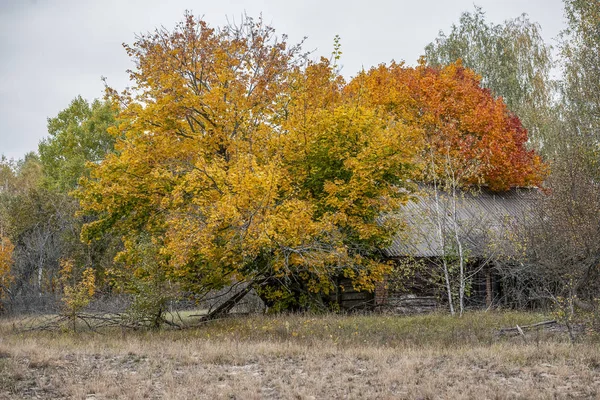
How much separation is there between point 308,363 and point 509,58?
109ft

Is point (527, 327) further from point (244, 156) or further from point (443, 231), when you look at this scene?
point (244, 156)

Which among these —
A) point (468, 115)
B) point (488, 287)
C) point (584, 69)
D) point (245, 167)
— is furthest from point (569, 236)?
point (468, 115)

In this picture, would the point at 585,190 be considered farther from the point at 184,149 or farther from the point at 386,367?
the point at 184,149

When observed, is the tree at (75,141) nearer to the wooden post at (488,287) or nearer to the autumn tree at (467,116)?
the autumn tree at (467,116)

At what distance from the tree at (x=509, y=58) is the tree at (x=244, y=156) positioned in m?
20.8

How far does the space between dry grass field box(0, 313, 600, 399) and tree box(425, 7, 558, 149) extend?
25.4 meters

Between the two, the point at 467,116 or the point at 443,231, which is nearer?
the point at 443,231

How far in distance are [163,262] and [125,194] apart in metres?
2.88

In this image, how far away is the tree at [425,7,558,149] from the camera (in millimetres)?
38881

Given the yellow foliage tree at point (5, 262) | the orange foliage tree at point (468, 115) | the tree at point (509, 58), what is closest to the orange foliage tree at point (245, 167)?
the yellow foliage tree at point (5, 262)

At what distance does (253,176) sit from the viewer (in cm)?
1647

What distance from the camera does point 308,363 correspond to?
11.8 m

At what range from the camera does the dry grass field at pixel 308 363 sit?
31.4ft

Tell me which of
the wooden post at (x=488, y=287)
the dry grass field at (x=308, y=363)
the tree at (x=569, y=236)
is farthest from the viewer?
the wooden post at (x=488, y=287)
